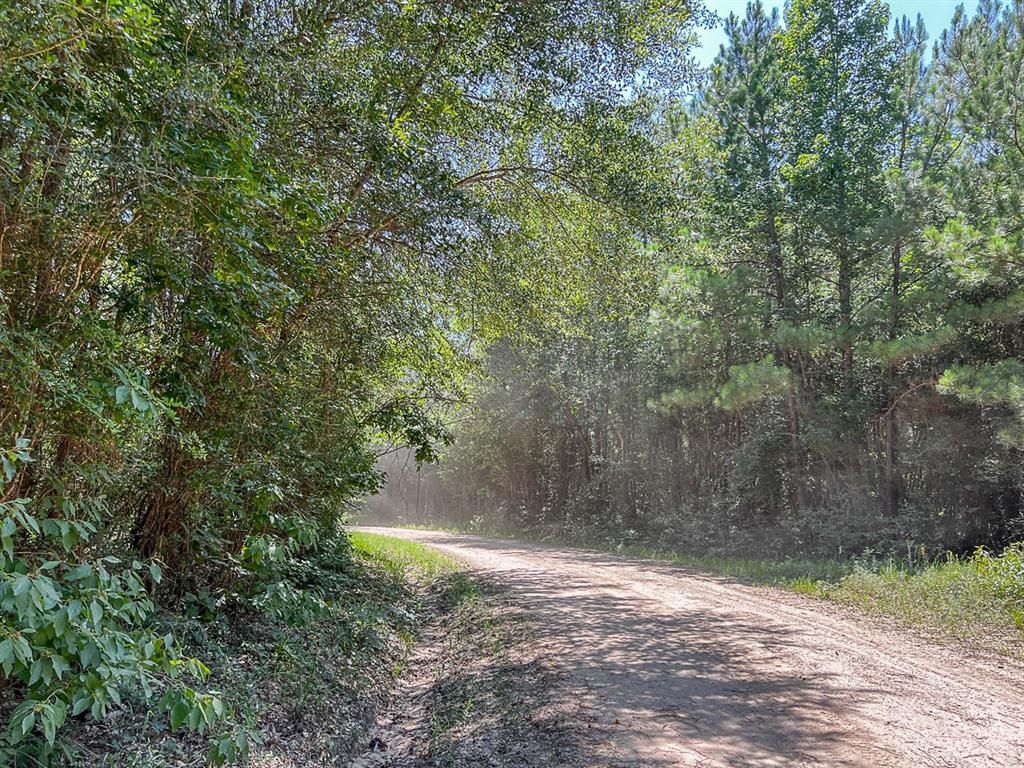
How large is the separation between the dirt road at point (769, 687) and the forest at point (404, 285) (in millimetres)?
2380

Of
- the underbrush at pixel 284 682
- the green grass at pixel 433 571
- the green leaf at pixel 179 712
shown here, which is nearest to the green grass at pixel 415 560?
the green grass at pixel 433 571

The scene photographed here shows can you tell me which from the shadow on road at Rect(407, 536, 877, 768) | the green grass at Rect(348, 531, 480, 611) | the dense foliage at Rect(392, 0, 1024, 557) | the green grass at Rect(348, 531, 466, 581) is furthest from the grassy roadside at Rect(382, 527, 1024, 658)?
the green grass at Rect(348, 531, 466, 581)

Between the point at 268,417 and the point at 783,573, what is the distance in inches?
442

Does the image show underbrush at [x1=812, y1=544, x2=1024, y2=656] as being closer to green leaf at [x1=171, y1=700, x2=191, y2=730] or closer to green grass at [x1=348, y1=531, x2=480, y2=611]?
green grass at [x1=348, y1=531, x2=480, y2=611]

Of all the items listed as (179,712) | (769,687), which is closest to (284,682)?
(179,712)

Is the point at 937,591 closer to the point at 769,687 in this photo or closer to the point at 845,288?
the point at 769,687

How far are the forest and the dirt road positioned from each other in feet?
7.81

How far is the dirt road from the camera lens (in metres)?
3.95

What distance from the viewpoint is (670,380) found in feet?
66.2

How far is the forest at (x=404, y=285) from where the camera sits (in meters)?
3.01

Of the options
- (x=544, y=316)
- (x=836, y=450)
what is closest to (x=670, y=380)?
(x=836, y=450)

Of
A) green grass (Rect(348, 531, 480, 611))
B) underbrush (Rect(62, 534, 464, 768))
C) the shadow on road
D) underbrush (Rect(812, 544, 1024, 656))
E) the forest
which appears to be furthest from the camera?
green grass (Rect(348, 531, 480, 611))

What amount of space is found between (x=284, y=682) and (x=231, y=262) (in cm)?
376

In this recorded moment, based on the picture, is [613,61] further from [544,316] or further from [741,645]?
[741,645]
